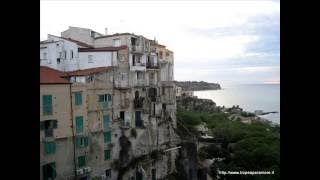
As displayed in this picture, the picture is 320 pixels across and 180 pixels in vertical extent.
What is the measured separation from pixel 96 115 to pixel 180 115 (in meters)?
1.79

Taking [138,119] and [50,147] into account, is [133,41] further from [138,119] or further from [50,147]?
[50,147]

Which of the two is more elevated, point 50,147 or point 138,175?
point 50,147

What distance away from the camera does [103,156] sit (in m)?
6.00

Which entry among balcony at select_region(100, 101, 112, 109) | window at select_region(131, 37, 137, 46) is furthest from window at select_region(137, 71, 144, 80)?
balcony at select_region(100, 101, 112, 109)

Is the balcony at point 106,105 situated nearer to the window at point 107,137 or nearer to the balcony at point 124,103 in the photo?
the balcony at point 124,103

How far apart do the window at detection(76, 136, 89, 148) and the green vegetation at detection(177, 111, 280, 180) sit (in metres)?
1.92

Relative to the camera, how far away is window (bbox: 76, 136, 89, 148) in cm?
564

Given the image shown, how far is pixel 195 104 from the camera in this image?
24.9 ft

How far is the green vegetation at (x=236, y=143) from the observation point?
6.34 m

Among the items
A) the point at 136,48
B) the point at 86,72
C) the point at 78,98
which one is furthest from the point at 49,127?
the point at 136,48

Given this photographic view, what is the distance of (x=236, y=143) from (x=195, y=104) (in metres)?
1.28

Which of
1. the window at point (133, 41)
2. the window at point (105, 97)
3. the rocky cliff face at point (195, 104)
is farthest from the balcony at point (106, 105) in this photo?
the rocky cliff face at point (195, 104)

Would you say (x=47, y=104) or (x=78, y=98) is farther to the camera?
(x=78, y=98)
